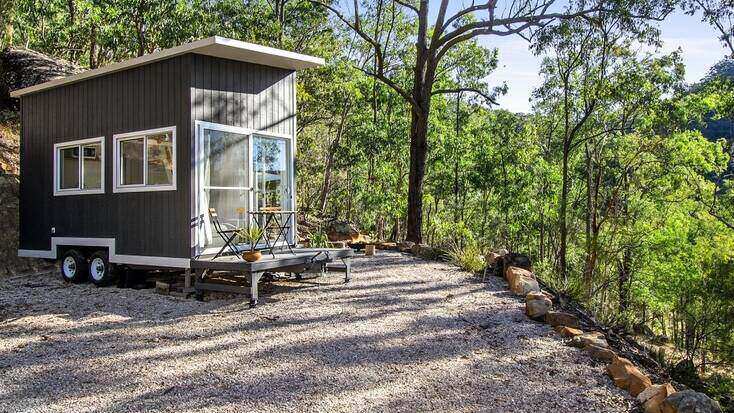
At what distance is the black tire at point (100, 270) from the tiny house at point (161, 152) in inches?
1.2

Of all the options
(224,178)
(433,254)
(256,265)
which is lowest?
(433,254)

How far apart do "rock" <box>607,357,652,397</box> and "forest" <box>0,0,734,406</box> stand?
757cm

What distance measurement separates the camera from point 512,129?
669 inches

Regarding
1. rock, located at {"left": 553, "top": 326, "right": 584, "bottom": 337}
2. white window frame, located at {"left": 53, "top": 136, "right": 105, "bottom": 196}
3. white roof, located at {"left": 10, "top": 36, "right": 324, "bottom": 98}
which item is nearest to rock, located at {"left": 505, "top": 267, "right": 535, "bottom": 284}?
rock, located at {"left": 553, "top": 326, "right": 584, "bottom": 337}

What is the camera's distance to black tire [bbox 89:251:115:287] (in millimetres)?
7809

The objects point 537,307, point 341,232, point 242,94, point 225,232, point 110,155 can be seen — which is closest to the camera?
point 537,307

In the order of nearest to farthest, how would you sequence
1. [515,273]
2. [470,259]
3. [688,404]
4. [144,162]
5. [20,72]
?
[688,404]
[515,273]
[144,162]
[470,259]
[20,72]

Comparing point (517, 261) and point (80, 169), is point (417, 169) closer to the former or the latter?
point (517, 261)

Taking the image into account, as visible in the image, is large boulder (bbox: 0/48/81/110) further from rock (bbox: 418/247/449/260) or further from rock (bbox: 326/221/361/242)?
rock (bbox: 418/247/449/260)

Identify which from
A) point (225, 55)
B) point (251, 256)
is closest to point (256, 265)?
point (251, 256)

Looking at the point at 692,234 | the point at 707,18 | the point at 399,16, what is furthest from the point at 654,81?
the point at 399,16

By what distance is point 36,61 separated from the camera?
45.5ft

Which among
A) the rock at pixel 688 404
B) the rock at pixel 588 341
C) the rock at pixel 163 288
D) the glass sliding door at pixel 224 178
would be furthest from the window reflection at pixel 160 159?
the rock at pixel 688 404

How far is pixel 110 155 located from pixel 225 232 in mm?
2308
